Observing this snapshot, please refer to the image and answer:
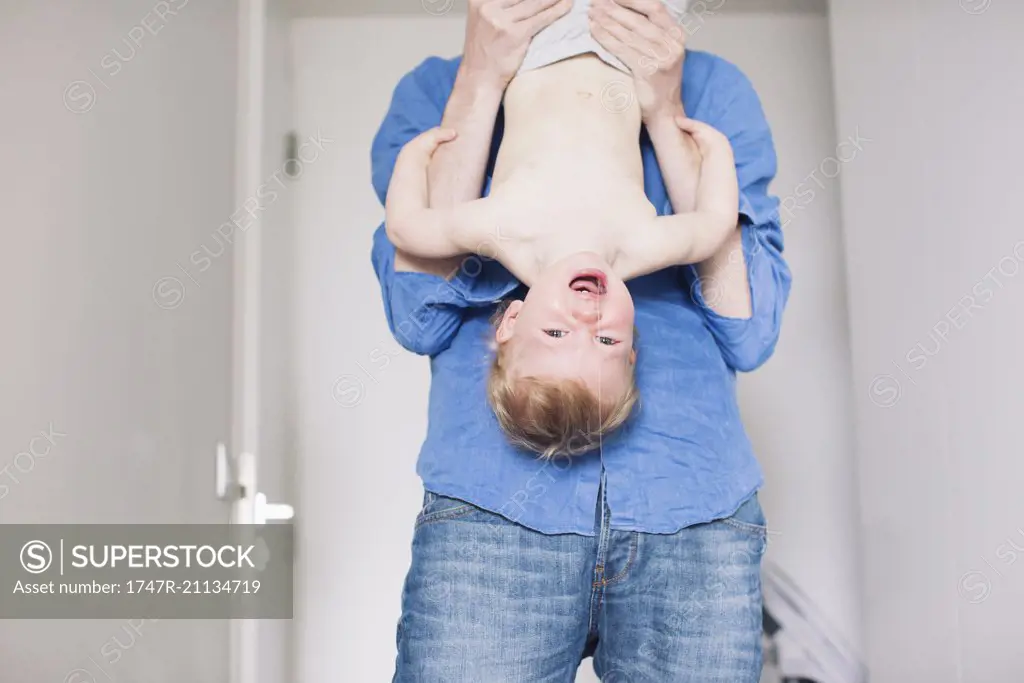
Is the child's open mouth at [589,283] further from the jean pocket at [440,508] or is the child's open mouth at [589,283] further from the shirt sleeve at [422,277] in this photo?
the jean pocket at [440,508]

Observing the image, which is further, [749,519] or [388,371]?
[388,371]

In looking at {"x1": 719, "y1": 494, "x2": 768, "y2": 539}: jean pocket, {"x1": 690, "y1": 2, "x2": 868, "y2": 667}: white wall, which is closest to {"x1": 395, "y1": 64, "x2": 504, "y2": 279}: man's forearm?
{"x1": 719, "y1": 494, "x2": 768, "y2": 539}: jean pocket

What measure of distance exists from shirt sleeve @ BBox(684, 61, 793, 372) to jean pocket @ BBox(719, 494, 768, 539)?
131 millimetres

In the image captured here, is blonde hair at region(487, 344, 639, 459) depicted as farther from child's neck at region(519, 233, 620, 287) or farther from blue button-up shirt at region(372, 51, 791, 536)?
child's neck at region(519, 233, 620, 287)

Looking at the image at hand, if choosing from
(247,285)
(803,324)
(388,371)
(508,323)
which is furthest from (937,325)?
(247,285)

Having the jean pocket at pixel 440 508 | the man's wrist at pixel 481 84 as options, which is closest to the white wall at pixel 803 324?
the man's wrist at pixel 481 84

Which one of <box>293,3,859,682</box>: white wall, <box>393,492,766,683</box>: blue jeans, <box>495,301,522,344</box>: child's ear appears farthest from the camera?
<box>293,3,859,682</box>: white wall

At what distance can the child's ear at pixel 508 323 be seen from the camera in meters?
0.92

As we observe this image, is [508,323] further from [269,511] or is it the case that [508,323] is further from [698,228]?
[269,511]

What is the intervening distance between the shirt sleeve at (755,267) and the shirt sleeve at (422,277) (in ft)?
0.65

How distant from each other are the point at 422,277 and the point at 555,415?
0.61 ft

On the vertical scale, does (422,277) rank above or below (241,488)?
above

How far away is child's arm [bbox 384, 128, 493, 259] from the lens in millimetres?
913

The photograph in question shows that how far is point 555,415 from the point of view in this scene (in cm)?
85
